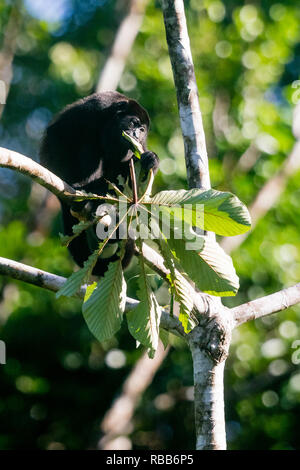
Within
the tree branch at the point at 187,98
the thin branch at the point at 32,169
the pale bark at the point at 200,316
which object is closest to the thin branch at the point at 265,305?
the pale bark at the point at 200,316

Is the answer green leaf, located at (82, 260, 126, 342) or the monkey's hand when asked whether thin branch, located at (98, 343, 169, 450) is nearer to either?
the monkey's hand

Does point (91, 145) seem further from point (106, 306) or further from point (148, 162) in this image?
point (106, 306)

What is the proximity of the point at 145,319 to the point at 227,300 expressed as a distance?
4768mm

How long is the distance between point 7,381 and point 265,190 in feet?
14.8

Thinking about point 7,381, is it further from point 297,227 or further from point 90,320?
point 90,320

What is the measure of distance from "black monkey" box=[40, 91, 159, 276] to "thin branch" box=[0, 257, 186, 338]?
992 mm

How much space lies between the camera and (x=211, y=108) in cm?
792

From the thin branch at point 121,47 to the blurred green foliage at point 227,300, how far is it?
0.21 metres

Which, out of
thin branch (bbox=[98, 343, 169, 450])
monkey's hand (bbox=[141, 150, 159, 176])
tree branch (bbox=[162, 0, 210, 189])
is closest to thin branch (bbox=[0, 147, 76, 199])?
tree branch (bbox=[162, 0, 210, 189])

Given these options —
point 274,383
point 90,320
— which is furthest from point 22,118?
point 90,320

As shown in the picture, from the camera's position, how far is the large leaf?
222cm

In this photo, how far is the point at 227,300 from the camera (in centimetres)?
708

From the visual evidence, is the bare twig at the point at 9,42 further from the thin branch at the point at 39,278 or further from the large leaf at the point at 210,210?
the large leaf at the point at 210,210

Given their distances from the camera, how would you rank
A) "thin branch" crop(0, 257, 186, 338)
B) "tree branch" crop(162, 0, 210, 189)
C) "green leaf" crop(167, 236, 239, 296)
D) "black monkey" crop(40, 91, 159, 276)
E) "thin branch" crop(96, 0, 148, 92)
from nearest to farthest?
"green leaf" crop(167, 236, 239, 296)
"thin branch" crop(0, 257, 186, 338)
"tree branch" crop(162, 0, 210, 189)
"black monkey" crop(40, 91, 159, 276)
"thin branch" crop(96, 0, 148, 92)
